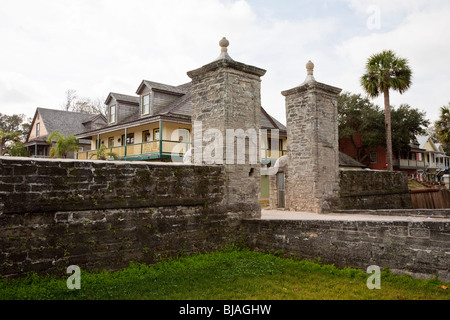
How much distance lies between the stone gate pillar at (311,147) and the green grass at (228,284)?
471cm

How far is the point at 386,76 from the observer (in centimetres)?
2284

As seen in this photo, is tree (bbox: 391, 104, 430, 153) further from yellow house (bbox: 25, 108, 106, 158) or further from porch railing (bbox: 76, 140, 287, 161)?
yellow house (bbox: 25, 108, 106, 158)

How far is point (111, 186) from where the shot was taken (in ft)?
21.2

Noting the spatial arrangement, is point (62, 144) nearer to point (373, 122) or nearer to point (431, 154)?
point (373, 122)

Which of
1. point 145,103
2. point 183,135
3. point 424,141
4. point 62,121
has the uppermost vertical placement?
point 424,141

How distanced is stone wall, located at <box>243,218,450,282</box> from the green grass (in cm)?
23

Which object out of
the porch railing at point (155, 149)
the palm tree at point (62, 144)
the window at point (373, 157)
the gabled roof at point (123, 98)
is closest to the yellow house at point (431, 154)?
the window at point (373, 157)

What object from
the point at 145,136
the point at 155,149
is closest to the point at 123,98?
the point at 145,136

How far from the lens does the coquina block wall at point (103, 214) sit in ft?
17.9

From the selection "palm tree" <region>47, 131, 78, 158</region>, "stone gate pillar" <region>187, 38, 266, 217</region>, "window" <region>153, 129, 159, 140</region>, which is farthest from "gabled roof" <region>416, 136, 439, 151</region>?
"stone gate pillar" <region>187, 38, 266, 217</region>

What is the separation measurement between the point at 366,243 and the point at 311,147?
5.32m

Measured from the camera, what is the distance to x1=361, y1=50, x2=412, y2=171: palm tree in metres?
22.5

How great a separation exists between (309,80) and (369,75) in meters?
14.3
